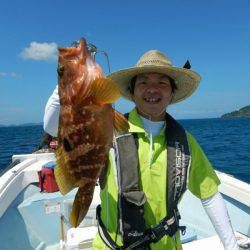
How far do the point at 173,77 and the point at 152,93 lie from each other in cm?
41

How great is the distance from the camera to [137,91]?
8.78 ft

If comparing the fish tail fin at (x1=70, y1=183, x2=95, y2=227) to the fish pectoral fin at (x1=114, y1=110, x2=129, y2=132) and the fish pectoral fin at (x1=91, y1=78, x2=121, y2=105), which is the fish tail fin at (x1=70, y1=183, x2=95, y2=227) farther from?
the fish pectoral fin at (x1=91, y1=78, x2=121, y2=105)

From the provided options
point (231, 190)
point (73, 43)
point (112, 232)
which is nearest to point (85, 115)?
point (73, 43)

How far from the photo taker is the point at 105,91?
→ 5.54 feet

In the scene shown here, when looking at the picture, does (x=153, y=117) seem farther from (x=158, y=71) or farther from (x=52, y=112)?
(x=52, y=112)

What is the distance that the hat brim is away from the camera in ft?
8.69

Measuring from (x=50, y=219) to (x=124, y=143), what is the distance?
414 cm

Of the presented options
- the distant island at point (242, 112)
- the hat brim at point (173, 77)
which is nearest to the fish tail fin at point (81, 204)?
the hat brim at point (173, 77)

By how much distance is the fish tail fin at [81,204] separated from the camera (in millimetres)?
1763

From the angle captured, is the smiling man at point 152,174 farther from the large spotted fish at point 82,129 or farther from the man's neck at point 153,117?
the large spotted fish at point 82,129

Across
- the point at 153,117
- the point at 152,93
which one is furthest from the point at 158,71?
the point at 153,117

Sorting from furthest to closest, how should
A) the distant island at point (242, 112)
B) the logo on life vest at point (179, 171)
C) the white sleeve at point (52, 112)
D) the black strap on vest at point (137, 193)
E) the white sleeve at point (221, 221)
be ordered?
the distant island at point (242, 112)
the white sleeve at point (221, 221)
the logo on life vest at point (179, 171)
the black strap on vest at point (137, 193)
the white sleeve at point (52, 112)

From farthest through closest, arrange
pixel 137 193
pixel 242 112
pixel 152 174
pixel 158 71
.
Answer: pixel 242 112, pixel 158 71, pixel 152 174, pixel 137 193

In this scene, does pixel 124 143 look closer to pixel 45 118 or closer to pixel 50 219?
pixel 45 118
